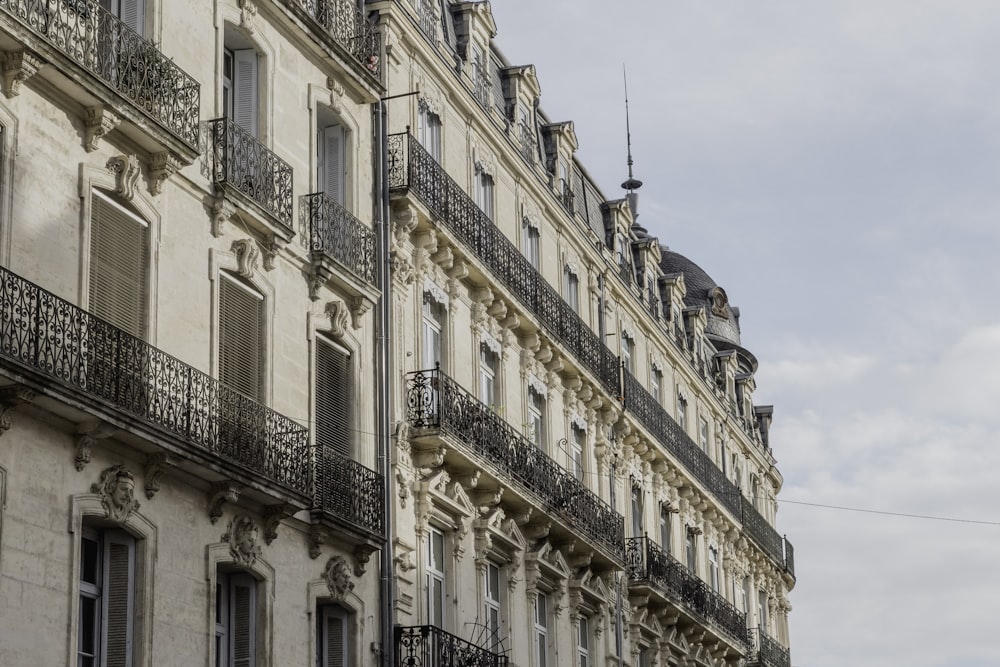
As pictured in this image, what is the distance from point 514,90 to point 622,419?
7.38m

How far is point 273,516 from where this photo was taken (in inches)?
860

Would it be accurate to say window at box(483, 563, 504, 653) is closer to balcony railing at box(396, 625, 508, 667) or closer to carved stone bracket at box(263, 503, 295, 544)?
balcony railing at box(396, 625, 508, 667)

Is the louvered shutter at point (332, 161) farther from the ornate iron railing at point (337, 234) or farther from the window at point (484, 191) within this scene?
the window at point (484, 191)

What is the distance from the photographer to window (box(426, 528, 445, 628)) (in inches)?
1071

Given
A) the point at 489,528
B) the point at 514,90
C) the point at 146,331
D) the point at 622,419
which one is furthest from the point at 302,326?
the point at 622,419

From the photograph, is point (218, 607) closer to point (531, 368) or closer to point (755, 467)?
point (531, 368)

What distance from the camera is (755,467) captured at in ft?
176

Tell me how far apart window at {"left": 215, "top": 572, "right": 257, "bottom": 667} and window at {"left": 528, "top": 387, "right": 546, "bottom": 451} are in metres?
11.5

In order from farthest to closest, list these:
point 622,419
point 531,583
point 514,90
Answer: point 622,419 → point 514,90 → point 531,583

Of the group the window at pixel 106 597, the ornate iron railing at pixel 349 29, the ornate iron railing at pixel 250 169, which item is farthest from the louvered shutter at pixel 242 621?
the ornate iron railing at pixel 349 29

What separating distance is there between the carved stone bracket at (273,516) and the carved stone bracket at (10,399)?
4.93 m

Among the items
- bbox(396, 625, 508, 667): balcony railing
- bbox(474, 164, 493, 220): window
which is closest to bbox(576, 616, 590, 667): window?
bbox(396, 625, 508, 667): balcony railing

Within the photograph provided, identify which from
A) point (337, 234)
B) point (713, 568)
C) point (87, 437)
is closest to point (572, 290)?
point (713, 568)

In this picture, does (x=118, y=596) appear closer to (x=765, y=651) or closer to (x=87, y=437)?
→ (x=87, y=437)
